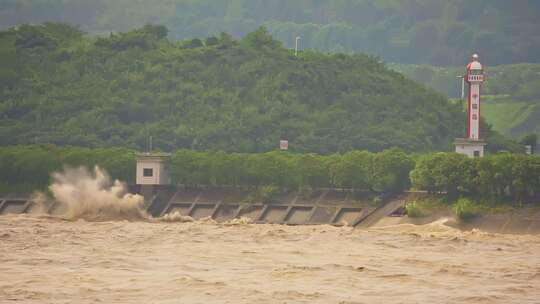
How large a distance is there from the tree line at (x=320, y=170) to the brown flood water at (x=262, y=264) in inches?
254

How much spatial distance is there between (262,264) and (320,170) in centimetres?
4541

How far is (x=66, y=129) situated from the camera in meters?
180

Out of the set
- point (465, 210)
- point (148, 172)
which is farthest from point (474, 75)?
point (148, 172)

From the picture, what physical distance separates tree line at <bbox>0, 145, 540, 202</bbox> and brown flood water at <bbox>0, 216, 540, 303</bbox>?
6.45 metres

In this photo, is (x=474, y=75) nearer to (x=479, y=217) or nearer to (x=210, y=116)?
(x=479, y=217)

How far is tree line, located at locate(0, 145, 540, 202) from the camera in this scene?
122000mm

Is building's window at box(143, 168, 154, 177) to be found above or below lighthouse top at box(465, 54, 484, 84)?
below

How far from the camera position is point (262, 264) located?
90500mm

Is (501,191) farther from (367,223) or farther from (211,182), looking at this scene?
(211,182)

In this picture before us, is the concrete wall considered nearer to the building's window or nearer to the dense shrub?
the dense shrub

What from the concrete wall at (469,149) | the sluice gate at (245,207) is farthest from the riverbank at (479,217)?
the concrete wall at (469,149)

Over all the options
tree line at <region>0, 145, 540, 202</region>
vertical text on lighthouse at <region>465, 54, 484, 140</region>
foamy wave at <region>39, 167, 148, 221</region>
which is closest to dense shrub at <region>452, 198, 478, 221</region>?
tree line at <region>0, 145, 540, 202</region>

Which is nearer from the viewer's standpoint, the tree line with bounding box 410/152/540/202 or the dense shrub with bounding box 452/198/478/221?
the dense shrub with bounding box 452/198/478/221

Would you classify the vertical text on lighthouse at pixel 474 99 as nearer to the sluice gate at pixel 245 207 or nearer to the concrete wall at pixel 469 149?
the concrete wall at pixel 469 149
